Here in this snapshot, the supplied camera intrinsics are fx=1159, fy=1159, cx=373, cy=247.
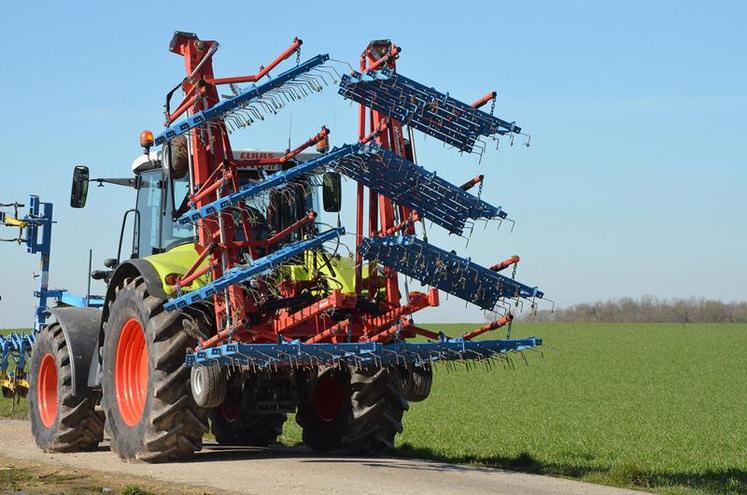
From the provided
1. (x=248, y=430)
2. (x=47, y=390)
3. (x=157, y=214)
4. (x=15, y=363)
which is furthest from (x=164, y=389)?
(x=15, y=363)

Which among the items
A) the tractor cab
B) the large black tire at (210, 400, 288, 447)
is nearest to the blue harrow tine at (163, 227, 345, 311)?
the tractor cab

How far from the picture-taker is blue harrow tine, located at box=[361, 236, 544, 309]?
941 centimetres

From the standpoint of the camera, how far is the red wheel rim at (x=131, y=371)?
10.6 m

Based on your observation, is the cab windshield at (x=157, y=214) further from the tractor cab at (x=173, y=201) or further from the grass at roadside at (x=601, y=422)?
the grass at roadside at (x=601, y=422)

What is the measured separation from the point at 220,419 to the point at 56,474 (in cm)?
337

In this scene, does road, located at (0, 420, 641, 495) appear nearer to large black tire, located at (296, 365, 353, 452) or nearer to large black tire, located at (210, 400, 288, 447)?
large black tire, located at (296, 365, 353, 452)

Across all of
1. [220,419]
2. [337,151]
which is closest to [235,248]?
[337,151]

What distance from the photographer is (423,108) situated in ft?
32.1

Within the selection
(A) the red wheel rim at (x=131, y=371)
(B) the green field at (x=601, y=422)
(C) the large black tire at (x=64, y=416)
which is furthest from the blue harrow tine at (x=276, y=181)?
(C) the large black tire at (x=64, y=416)

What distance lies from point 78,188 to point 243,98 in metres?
3.64

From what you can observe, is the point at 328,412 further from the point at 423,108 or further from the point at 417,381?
the point at 423,108

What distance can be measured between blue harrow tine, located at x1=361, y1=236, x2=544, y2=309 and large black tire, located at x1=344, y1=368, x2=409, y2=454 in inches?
56.2

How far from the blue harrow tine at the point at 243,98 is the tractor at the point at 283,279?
17 millimetres

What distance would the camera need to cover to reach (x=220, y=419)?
42.4 ft
